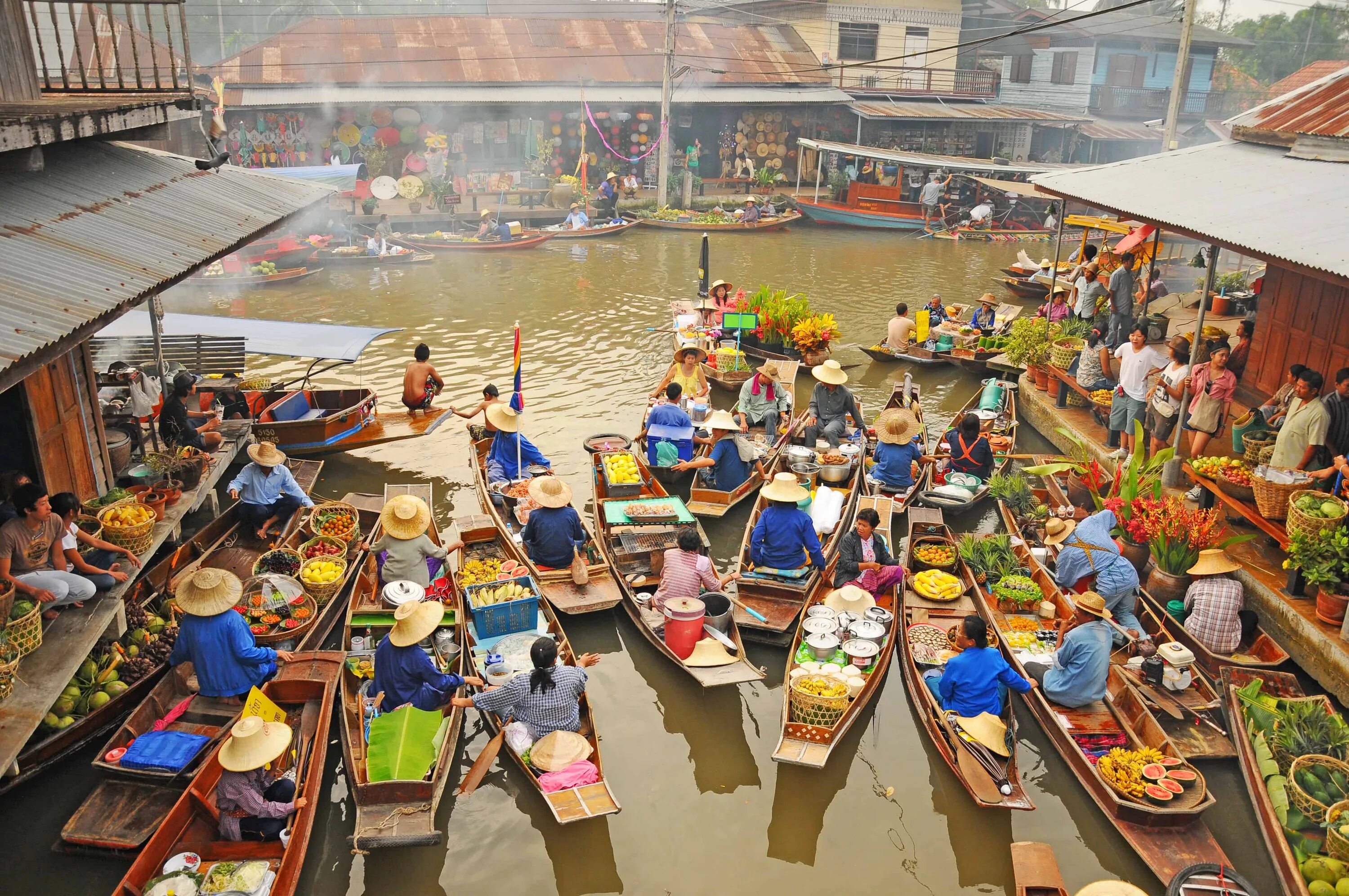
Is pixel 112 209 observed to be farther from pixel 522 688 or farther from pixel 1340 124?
pixel 1340 124

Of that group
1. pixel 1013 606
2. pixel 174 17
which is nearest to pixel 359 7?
pixel 174 17

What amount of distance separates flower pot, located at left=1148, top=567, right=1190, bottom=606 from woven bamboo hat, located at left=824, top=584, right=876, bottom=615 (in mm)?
2968

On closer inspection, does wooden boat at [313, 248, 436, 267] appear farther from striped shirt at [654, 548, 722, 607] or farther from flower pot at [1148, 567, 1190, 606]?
flower pot at [1148, 567, 1190, 606]

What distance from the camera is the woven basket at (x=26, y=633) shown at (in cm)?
705

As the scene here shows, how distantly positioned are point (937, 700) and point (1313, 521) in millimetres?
3816

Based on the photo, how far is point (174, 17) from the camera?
41.4m

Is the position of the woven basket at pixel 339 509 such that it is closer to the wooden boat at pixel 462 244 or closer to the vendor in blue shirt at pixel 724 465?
the vendor in blue shirt at pixel 724 465

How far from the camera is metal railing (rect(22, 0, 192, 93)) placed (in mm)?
9773

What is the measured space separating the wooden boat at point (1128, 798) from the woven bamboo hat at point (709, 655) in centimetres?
257

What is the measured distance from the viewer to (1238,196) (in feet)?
36.8

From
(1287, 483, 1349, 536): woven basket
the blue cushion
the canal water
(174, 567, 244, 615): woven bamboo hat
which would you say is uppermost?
(1287, 483, 1349, 536): woven basket

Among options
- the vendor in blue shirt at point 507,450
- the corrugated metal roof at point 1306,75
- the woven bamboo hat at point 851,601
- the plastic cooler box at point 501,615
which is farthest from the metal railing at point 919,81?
the plastic cooler box at point 501,615

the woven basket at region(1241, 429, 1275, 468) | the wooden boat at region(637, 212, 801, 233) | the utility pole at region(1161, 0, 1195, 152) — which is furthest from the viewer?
the wooden boat at region(637, 212, 801, 233)

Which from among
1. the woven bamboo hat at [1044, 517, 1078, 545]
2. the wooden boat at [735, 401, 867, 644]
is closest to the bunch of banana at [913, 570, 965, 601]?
the wooden boat at [735, 401, 867, 644]
